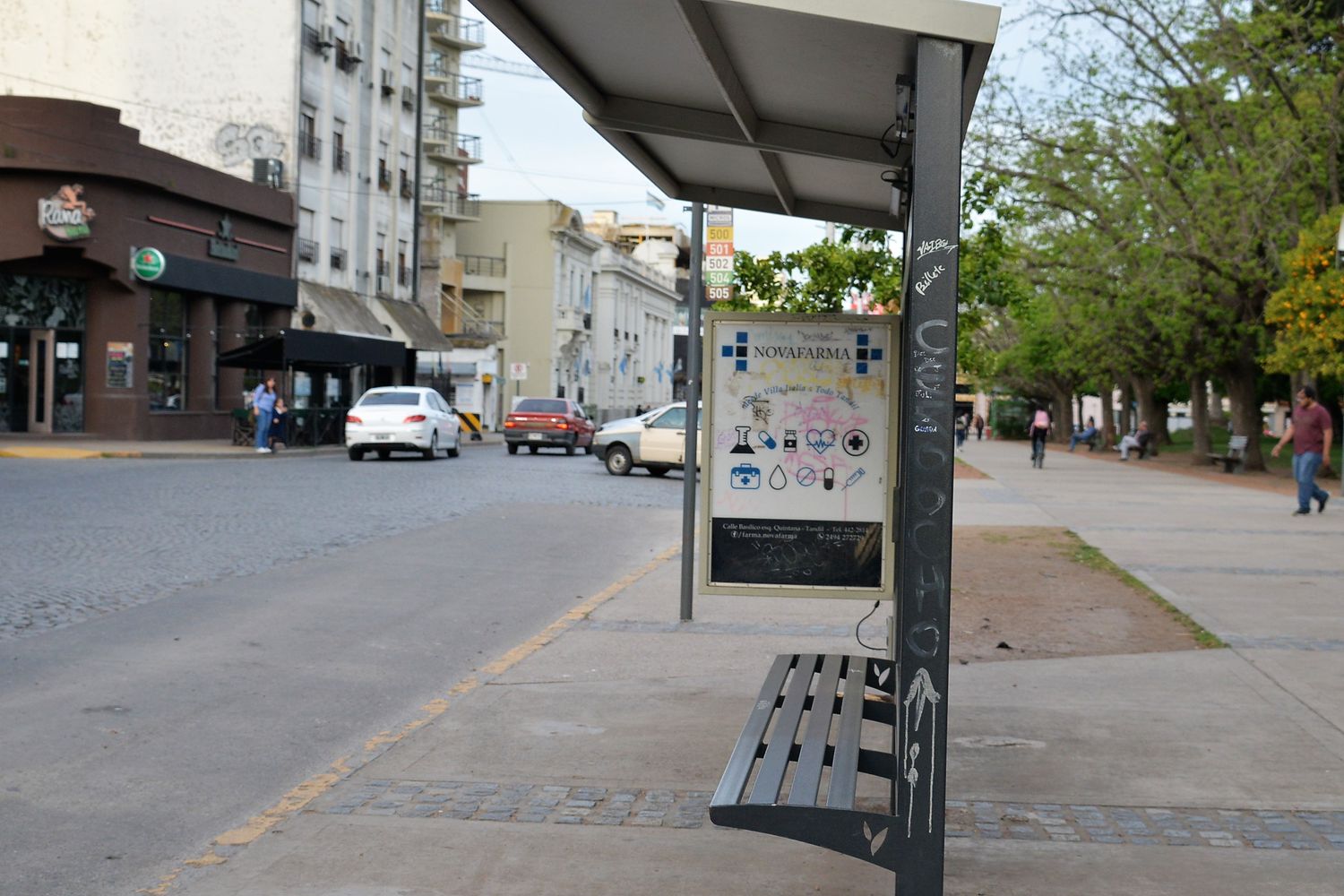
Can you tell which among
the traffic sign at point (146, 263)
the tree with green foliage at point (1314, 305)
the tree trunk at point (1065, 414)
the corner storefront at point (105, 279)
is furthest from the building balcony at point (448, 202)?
the tree with green foliage at point (1314, 305)

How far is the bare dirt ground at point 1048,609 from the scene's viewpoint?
9.38 meters

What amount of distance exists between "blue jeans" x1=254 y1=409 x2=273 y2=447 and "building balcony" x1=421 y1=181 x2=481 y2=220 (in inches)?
1126

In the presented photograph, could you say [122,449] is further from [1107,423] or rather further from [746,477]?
[1107,423]

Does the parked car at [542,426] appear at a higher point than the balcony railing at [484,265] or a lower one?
lower

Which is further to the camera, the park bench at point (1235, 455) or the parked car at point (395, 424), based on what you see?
the park bench at point (1235, 455)

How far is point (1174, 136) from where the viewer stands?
111 ft

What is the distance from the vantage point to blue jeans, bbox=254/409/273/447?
3353 centimetres

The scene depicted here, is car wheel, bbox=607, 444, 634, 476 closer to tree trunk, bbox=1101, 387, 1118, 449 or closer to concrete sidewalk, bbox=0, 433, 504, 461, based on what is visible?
concrete sidewalk, bbox=0, 433, 504, 461

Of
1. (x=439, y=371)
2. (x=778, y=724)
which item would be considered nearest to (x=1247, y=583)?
(x=778, y=724)

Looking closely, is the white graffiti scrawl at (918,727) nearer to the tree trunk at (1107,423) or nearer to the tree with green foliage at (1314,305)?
the tree with green foliage at (1314,305)

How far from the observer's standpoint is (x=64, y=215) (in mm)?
33781

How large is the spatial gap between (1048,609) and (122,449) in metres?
25.0

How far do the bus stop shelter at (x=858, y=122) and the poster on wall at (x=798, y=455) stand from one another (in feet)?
0.73

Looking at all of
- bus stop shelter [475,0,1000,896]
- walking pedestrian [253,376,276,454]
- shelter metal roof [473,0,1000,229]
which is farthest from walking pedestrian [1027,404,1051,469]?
shelter metal roof [473,0,1000,229]
